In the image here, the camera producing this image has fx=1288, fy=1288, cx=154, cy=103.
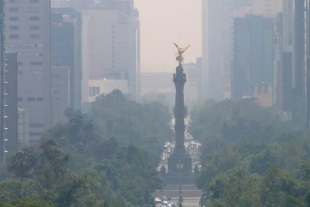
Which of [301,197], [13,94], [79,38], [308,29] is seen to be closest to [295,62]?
[308,29]

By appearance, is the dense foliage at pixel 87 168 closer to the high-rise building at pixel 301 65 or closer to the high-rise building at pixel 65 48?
the high-rise building at pixel 301 65

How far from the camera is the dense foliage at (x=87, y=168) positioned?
227 ft

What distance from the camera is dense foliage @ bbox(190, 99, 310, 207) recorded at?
67.9m

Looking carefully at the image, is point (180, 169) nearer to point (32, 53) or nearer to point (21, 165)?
point (32, 53)

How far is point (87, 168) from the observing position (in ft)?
284

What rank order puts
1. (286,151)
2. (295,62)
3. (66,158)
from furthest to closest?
(295,62)
(286,151)
(66,158)

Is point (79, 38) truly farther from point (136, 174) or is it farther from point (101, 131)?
point (136, 174)

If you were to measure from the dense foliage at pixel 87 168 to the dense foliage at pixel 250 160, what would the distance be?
5147mm

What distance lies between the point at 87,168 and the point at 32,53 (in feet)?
177

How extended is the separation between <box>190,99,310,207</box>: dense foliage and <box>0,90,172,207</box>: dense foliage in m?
5.15

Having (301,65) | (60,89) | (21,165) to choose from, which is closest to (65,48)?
(60,89)

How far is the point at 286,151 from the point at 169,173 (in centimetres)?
2372

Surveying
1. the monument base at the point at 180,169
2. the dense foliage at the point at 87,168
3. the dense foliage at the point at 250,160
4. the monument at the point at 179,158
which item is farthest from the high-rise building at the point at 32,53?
the monument base at the point at 180,169

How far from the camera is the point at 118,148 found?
103938 mm
